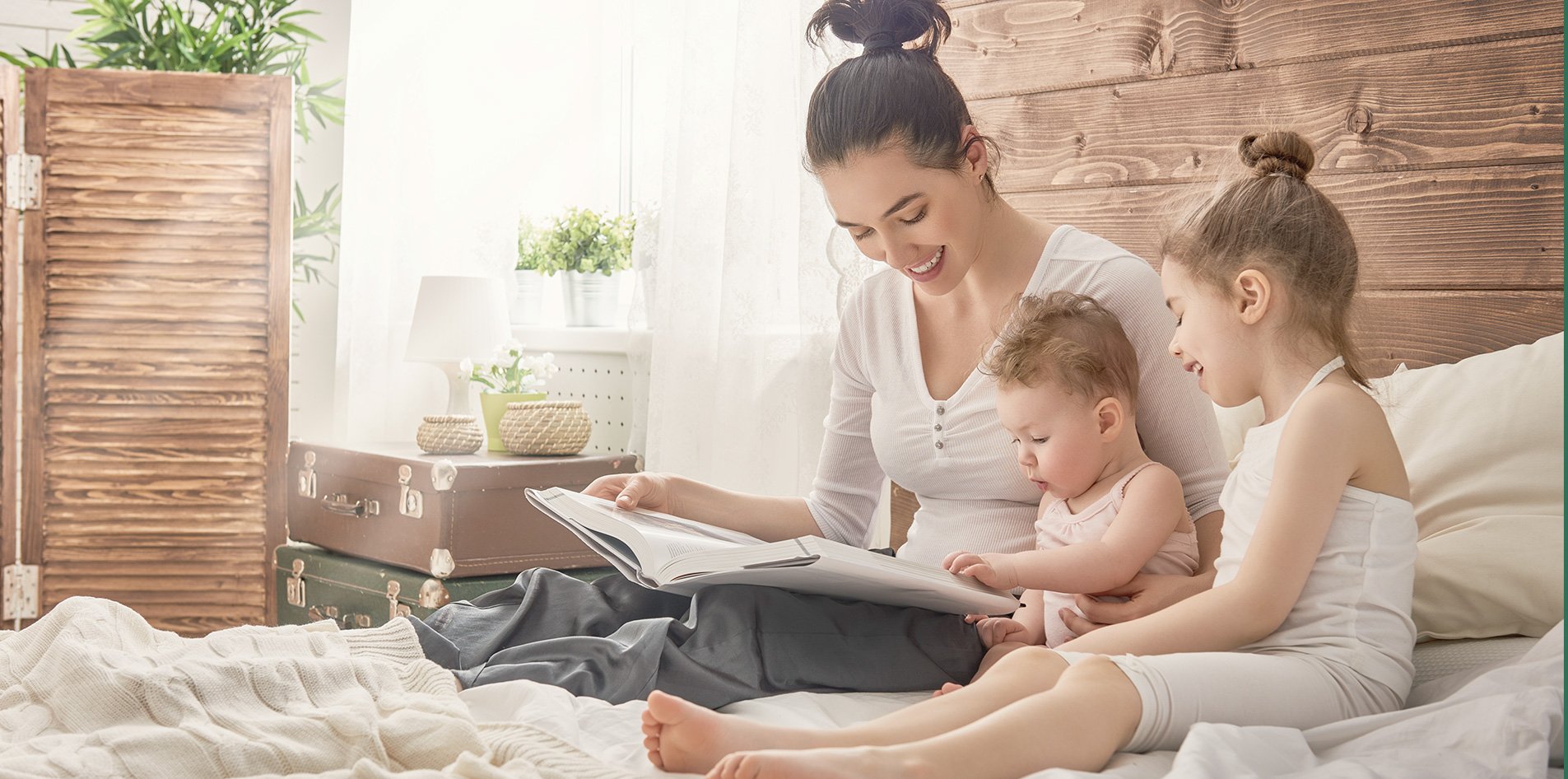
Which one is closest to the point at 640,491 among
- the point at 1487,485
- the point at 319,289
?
the point at 1487,485

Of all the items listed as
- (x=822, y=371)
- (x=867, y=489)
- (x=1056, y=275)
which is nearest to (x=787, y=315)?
(x=822, y=371)

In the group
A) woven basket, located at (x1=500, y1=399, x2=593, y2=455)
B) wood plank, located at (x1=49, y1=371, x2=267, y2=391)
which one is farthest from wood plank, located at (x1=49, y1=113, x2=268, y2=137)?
woven basket, located at (x1=500, y1=399, x2=593, y2=455)

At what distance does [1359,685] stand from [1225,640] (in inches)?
4.6

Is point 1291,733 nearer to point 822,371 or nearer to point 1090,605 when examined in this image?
point 1090,605

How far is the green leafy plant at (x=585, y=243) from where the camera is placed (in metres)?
3.23

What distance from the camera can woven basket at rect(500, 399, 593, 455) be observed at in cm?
266

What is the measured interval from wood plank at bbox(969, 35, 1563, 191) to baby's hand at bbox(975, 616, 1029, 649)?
0.80 metres

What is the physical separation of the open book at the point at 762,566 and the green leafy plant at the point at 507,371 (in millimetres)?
1397

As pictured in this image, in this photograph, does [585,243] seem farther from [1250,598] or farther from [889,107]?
[1250,598]

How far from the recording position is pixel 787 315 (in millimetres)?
2607

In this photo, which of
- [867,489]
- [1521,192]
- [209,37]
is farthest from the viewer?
[209,37]

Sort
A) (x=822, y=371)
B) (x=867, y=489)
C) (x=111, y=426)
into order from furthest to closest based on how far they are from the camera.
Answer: (x=111, y=426) → (x=822, y=371) → (x=867, y=489)

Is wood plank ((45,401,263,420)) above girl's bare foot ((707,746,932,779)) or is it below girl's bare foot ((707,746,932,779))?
above

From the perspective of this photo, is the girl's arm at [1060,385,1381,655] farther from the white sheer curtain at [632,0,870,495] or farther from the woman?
the white sheer curtain at [632,0,870,495]
